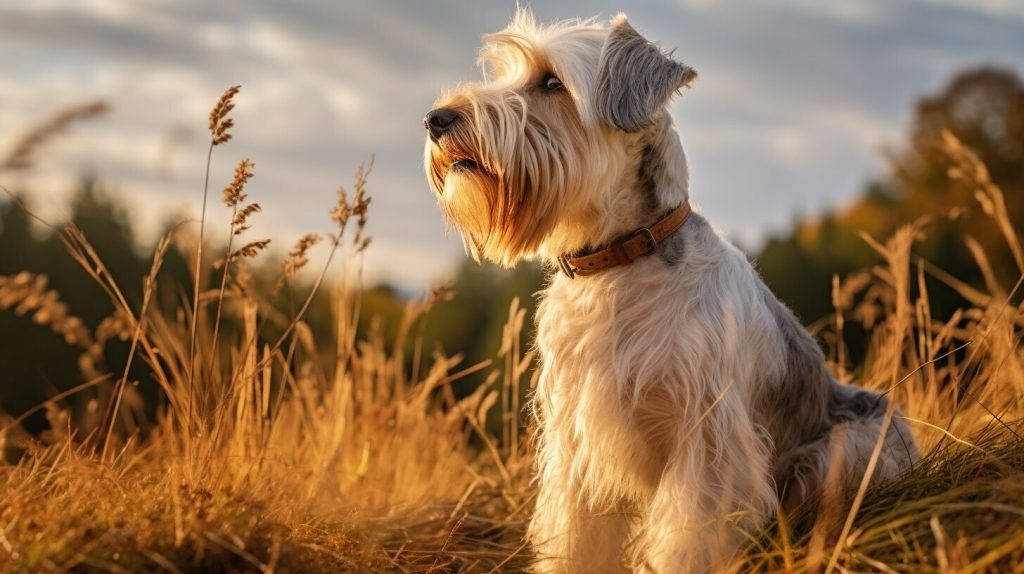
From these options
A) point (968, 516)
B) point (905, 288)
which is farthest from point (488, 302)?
point (968, 516)

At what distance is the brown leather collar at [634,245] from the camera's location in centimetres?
395

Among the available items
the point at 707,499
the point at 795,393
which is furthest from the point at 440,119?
the point at 795,393

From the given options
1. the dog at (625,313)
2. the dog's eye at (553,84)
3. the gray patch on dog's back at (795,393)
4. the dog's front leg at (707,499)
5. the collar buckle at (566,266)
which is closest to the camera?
the dog's front leg at (707,499)

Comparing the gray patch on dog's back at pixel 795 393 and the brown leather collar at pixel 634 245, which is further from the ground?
the brown leather collar at pixel 634 245

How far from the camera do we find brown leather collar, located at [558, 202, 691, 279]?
3.95 meters

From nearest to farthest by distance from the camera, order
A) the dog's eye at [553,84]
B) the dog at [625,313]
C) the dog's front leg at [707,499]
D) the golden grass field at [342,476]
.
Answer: the golden grass field at [342,476]
the dog's front leg at [707,499]
the dog at [625,313]
the dog's eye at [553,84]

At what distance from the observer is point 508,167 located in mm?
3941

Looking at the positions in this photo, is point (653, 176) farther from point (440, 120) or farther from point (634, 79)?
point (440, 120)

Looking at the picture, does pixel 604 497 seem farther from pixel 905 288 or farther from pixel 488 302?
pixel 488 302

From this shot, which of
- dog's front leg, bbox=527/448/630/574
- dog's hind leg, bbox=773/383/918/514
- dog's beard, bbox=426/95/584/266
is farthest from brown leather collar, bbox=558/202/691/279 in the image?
dog's hind leg, bbox=773/383/918/514

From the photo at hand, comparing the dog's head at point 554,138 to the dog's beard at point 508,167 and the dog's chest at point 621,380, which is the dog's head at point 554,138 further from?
the dog's chest at point 621,380

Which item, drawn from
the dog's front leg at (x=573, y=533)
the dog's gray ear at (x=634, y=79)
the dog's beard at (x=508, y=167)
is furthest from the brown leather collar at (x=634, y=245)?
the dog's front leg at (x=573, y=533)

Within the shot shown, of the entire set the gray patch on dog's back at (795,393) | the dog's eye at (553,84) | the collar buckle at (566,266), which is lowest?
the gray patch on dog's back at (795,393)

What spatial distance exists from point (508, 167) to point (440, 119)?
1.12 ft
